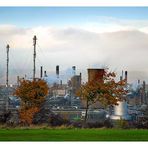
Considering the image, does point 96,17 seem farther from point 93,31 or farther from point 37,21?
point 37,21

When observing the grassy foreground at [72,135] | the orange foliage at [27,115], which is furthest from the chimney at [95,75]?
the orange foliage at [27,115]

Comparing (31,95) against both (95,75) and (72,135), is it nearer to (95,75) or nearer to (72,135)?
(95,75)

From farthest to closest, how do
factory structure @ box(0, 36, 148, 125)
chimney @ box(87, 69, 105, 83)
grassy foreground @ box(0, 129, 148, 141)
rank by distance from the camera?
factory structure @ box(0, 36, 148, 125), chimney @ box(87, 69, 105, 83), grassy foreground @ box(0, 129, 148, 141)

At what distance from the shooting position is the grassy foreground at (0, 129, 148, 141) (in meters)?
11.9

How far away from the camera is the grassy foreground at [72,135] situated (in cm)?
1187

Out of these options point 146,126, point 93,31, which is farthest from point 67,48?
point 146,126

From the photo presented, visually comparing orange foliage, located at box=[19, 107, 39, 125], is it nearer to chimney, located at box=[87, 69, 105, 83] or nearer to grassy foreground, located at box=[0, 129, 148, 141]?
grassy foreground, located at box=[0, 129, 148, 141]

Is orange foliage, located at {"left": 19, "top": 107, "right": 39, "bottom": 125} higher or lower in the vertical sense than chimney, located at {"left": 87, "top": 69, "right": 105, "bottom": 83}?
lower

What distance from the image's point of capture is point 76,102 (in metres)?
13.6

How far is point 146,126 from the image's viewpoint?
1303cm

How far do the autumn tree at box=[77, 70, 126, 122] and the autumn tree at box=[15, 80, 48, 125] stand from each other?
885 mm

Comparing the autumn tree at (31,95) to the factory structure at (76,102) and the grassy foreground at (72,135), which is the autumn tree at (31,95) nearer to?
the factory structure at (76,102)

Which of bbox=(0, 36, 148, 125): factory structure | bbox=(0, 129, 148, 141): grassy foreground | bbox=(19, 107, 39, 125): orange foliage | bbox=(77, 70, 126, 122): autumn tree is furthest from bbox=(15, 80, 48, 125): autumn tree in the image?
bbox=(0, 129, 148, 141): grassy foreground

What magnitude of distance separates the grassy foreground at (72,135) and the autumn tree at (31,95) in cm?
107
